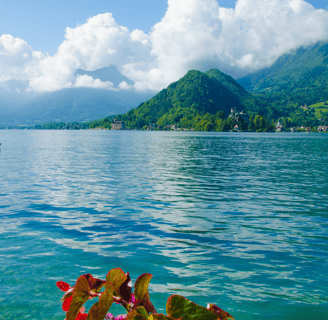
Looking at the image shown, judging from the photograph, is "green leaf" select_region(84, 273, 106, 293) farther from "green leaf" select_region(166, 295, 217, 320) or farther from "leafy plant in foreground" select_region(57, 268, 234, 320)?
"green leaf" select_region(166, 295, 217, 320)

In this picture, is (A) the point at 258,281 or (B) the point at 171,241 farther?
(B) the point at 171,241

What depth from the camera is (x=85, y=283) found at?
5.31ft

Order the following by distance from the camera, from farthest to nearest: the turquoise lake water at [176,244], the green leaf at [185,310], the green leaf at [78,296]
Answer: the turquoise lake water at [176,244], the green leaf at [78,296], the green leaf at [185,310]

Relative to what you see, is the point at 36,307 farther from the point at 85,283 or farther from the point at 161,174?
the point at 161,174

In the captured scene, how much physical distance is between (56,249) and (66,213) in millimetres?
5409

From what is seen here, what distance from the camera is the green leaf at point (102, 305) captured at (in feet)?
4.94

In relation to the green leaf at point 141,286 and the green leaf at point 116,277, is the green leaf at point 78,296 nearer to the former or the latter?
the green leaf at point 116,277

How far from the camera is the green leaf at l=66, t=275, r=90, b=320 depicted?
159 centimetres

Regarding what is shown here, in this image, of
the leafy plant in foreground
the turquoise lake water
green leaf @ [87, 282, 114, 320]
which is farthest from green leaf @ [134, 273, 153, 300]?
the turquoise lake water

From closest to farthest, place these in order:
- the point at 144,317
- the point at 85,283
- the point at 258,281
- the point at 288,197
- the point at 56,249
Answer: the point at 144,317 < the point at 85,283 < the point at 258,281 < the point at 56,249 < the point at 288,197

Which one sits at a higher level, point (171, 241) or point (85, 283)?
point (85, 283)

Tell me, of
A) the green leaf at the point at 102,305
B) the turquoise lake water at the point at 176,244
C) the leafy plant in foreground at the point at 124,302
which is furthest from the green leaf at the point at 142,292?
the turquoise lake water at the point at 176,244

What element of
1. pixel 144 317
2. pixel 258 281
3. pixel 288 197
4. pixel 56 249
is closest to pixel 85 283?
pixel 144 317

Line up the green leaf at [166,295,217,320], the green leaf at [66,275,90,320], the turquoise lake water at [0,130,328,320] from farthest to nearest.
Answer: the turquoise lake water at [0,130,328,320] < the green leaf at [66,275,90,320] < the green leaf at [166,295,217,320]
